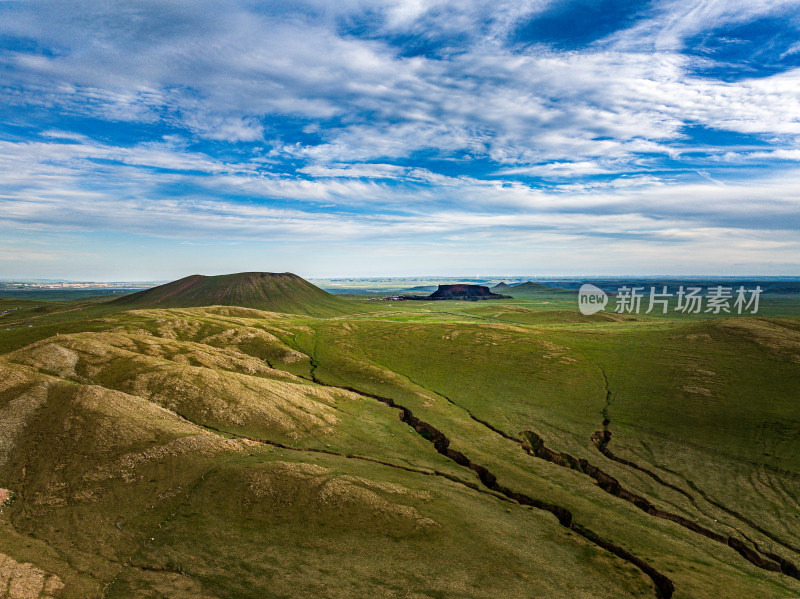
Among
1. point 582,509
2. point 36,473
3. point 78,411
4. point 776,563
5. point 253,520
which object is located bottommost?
point 776,563

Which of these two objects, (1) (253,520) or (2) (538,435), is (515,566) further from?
(2) (538,435)

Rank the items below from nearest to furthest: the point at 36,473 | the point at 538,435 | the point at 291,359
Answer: the point at 36,473 → the point at 538,435 → the point at 291,359

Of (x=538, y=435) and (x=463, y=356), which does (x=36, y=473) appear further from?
(x=463, y=356)

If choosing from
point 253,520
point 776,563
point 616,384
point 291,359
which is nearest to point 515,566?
point 253,520

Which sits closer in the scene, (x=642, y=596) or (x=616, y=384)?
(x=642, y=596)

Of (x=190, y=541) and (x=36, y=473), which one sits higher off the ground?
(x=36, y=473)

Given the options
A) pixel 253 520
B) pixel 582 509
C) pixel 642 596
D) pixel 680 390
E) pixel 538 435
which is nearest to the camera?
pixel 642 596
